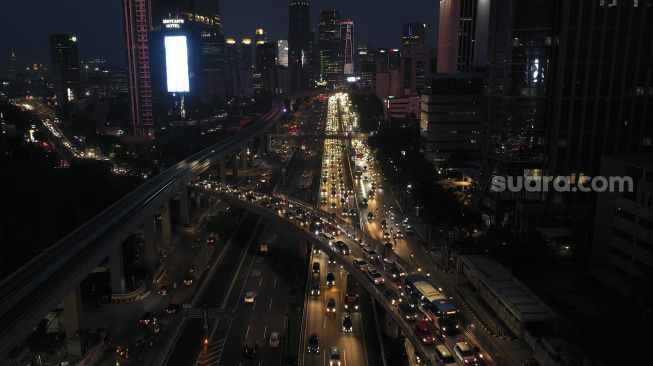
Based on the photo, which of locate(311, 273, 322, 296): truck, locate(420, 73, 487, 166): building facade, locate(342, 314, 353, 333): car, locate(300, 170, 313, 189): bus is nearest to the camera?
locate(342, 314, 353, 333): car

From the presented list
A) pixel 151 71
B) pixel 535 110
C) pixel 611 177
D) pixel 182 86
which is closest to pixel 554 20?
pixel 535 110

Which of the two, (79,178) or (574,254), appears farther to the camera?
(79,178)

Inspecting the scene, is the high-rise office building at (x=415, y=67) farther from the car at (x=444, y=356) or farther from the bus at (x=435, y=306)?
the car at (x=444, y=356)

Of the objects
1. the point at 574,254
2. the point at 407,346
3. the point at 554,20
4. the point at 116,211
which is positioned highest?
the point at 554,20

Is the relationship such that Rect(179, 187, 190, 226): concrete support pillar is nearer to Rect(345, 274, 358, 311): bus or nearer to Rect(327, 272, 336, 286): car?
Rect(327, 272, 336, 286): car

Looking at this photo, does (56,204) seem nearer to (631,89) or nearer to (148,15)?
(631,89)

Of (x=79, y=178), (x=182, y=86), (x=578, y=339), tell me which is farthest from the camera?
(x=182, y=86)

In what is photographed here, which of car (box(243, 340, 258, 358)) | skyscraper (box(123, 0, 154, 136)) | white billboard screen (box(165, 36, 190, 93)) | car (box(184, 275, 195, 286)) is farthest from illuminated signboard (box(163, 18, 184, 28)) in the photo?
car (box(243, 340, 258, 358))
